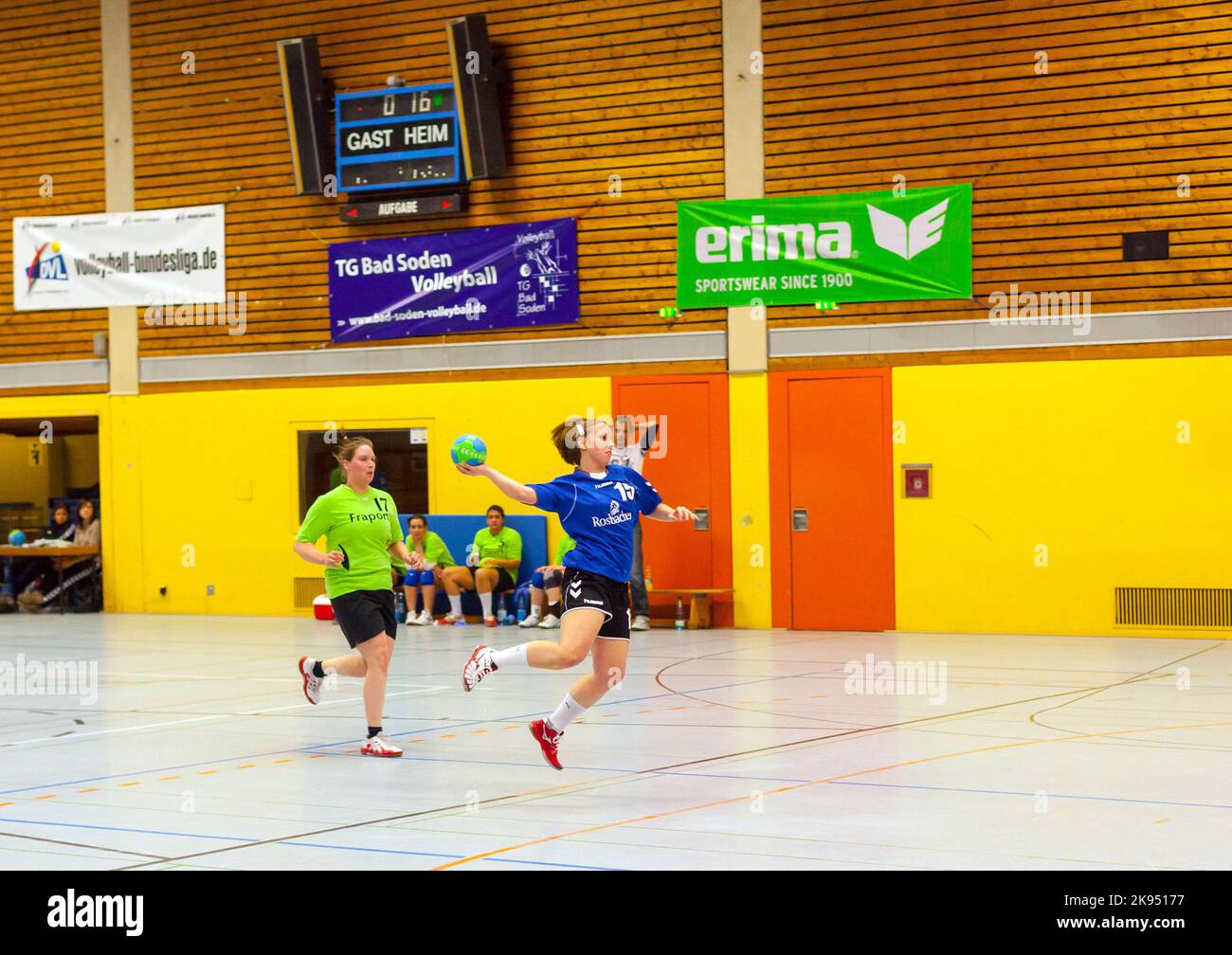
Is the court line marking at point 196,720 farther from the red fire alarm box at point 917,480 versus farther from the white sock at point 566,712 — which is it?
the red fire alarm box at point 917,480

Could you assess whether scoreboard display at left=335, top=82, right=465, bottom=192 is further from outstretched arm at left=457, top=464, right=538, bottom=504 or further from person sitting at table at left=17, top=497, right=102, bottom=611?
outstretched arm at left=457, top=464, right=538, bottom=504

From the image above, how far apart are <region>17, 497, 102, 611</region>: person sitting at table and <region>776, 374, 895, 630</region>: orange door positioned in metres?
10.4

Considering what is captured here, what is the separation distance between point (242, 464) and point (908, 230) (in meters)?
9.89

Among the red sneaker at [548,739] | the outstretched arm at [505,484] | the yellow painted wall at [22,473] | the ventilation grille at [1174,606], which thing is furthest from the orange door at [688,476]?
the yellow painted wall at [22,473]

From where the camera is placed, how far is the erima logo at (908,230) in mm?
17531

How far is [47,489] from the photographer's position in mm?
24531

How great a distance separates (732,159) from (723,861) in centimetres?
1340

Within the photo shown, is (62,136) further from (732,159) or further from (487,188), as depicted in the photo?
(732,159)

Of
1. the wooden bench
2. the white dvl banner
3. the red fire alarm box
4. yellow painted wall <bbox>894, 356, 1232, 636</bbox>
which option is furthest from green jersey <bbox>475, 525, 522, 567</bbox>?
the white dvl banner

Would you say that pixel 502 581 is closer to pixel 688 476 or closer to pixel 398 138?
pixel 688 476

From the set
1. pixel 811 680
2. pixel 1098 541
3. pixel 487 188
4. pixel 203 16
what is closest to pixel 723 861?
pixel 811 680

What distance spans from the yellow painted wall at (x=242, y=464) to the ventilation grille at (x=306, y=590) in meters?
0.11

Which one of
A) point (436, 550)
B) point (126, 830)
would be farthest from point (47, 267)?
point (126, 830)
